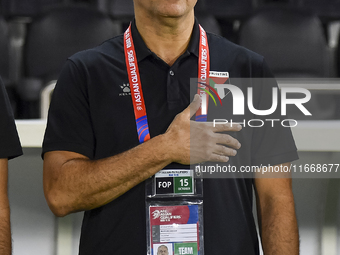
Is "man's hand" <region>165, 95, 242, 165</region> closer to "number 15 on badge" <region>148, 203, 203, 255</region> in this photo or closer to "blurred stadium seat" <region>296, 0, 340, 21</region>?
"number 15 on badge" <region>148, 203, 203, 255</region>

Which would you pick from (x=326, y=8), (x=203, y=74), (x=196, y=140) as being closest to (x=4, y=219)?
(x=196, y=140)

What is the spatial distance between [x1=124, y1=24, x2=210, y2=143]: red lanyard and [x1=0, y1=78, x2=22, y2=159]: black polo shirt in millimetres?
321

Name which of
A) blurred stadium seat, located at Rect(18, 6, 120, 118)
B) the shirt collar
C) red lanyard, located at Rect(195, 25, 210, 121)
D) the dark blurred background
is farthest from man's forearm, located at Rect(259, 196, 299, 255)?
blurred stadium seat, located at Rect(18, 6, 120, 118)

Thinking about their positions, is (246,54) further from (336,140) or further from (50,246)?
(50,246)

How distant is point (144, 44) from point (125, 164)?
13.3 inches

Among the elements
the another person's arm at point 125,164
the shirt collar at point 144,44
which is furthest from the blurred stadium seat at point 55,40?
the another person's arm at point 125,164

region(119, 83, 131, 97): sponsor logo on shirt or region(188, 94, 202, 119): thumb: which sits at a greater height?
region(119, 83, 131, 97): sponsor logo on shirt

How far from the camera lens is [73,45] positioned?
2.60 m

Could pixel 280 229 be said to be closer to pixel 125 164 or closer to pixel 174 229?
pixel 174 229

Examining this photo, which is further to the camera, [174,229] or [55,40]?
[55,40]

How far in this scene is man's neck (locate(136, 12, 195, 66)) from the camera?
1151mm

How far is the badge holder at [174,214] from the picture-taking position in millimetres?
1051

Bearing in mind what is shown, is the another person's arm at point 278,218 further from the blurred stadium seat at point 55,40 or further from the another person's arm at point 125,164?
the blurred stadium seat at point 55,40

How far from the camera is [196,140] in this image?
→ 1.05m
